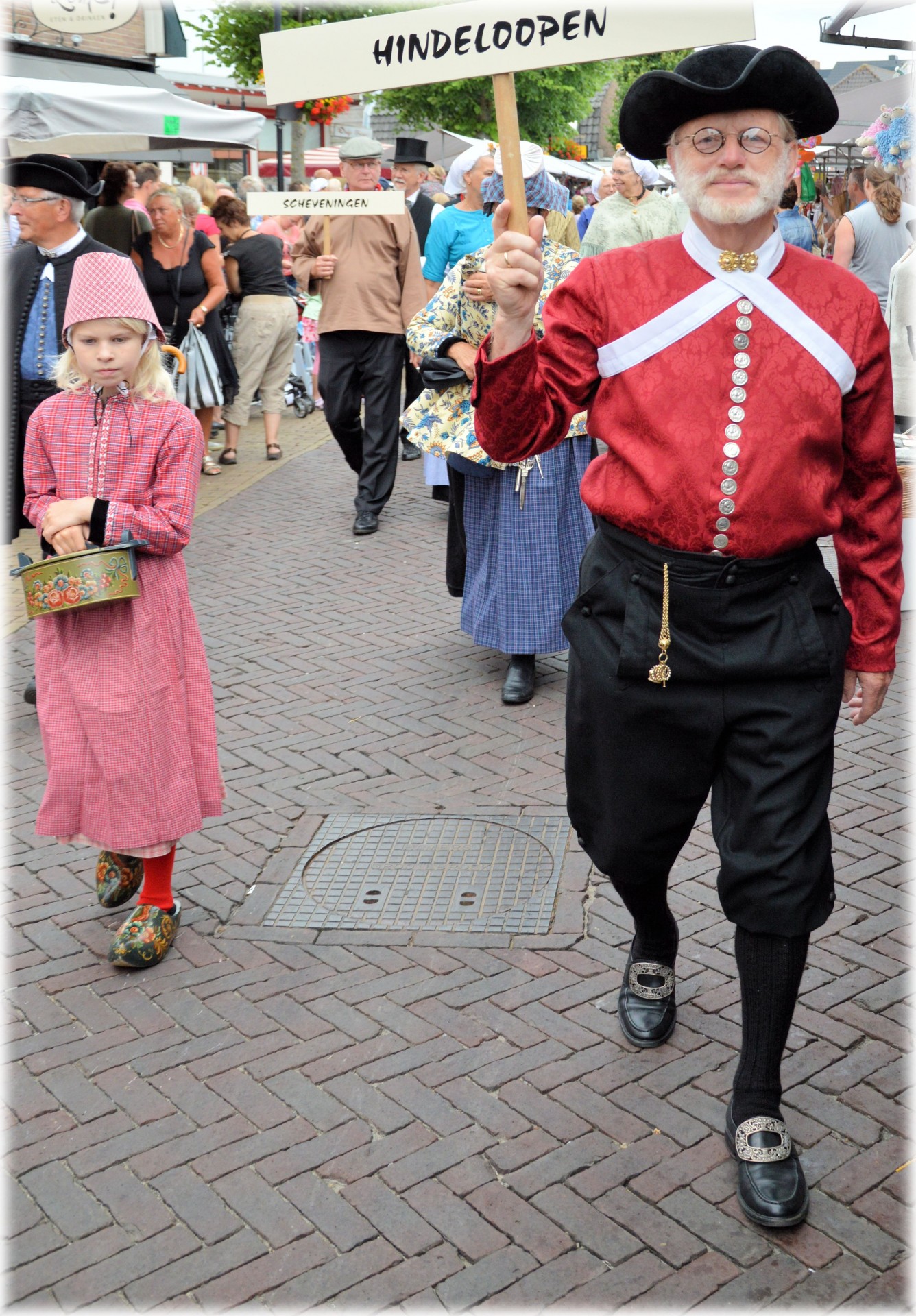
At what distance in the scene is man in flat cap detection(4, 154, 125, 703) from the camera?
16.8 ft

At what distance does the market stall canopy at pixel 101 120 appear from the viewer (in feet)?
29.8

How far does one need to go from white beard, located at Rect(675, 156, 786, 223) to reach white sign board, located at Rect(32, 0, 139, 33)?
838 centimetres

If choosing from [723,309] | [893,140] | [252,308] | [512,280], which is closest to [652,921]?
[723,309]

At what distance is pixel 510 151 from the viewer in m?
2.47

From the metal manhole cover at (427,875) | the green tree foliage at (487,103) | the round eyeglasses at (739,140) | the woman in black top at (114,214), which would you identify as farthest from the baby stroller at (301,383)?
the green tree foliage at (487,103)

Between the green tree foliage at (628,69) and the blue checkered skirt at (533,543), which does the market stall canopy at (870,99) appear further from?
the green tree foliage at (628,69)

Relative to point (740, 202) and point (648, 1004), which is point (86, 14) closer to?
point (740, 202)

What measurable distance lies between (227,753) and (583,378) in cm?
294

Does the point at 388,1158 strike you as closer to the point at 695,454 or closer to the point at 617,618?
the point at 617,618

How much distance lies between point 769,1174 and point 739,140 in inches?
79.2

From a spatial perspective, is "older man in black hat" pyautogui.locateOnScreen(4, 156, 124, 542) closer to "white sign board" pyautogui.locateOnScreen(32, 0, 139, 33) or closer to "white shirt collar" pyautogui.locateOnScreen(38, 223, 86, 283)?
"white shirt collar" pyautogui.locateOnScreen(38, 223, 86, 283)

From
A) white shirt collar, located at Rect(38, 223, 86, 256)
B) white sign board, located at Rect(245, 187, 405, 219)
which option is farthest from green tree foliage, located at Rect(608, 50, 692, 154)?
white shirt collar, located at Rect(38, 223, 86, 256)

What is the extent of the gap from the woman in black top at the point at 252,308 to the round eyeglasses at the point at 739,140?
859 centimetres

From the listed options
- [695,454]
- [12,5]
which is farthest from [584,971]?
[12,5]
